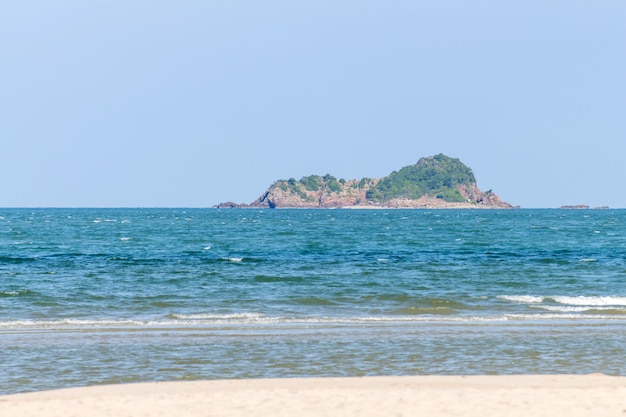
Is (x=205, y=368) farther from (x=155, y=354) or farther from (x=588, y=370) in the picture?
(x=588, y=370)

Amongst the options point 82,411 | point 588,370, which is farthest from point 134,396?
point 588,370

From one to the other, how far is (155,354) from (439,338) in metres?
6.56

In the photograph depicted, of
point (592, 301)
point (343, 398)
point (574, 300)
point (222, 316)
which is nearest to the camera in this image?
point (343, 398)

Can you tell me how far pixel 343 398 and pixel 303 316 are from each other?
11.8 metres

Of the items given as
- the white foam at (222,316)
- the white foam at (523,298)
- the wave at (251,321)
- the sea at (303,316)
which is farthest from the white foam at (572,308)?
the white foam at (222,316)

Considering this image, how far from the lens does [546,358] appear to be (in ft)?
55.7

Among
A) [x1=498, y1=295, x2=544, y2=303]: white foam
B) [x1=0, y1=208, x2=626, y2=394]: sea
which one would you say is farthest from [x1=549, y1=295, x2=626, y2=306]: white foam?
[x1=498, y1=295, x2=544, y2=303]: white foam

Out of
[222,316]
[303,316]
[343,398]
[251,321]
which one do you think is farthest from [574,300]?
[343,398]

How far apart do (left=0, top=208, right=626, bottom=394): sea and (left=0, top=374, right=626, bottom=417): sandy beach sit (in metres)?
1.34

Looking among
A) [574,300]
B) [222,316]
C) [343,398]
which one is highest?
[343,398]

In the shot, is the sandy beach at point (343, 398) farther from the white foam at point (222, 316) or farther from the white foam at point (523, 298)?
the white foam at point (523, 298)

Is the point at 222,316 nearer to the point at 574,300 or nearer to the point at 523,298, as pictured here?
the point at 523,298

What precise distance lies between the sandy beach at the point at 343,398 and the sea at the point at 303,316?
1.34 metres

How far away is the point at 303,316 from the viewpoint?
24.6m
